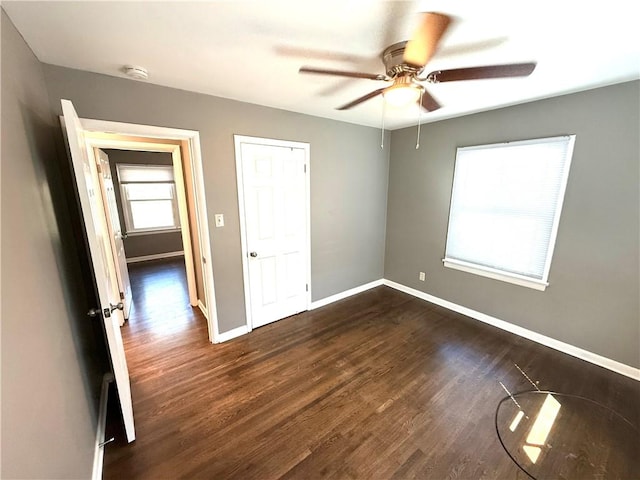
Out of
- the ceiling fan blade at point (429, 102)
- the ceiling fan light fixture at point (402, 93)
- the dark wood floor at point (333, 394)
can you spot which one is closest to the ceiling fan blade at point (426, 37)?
the ceiling fan light fixture at point (402, 93)

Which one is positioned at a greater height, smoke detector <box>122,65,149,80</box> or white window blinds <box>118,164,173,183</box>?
smoke detector <box>122,65,149,80</box>

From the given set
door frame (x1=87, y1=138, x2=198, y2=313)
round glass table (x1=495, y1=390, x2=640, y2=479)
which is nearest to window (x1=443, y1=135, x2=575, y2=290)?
round glass table (x1=495, y1=390, x2=640, y2=479)

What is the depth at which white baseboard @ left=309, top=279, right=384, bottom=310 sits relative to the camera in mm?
3445

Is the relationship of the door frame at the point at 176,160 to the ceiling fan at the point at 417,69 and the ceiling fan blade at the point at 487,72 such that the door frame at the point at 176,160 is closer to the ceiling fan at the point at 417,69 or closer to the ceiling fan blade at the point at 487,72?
the ceiling fan at the point at 417,69

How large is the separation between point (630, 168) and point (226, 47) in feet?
10.1

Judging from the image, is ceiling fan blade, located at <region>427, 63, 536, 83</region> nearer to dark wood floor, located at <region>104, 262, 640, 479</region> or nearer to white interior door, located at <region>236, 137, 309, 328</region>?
white interior door, located at <region>236, 137, 309, 328</region>

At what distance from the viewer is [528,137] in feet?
8.14

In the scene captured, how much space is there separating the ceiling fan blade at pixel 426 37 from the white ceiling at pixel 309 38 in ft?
0.55

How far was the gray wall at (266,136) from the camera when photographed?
1.85m

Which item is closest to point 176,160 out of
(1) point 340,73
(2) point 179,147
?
(2) point 179,147

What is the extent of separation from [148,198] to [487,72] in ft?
21.0

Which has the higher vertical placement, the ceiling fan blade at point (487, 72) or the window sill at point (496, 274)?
the ceiling fan blade at point (487, 72)

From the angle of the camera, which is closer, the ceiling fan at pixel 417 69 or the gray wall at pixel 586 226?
the ceiling fan at pixel 417 69

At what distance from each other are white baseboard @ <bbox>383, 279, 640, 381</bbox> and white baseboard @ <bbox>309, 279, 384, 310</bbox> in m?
0.64
